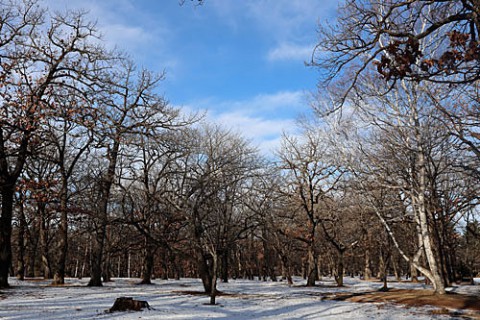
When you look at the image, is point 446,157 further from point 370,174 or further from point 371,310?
point 371,310

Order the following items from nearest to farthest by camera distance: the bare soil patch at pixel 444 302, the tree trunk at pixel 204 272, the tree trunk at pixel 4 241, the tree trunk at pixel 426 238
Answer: the bare soil patch at pixel 444 302, the tree trunk at pixel 426 238, the tree trunk at pixel 4 241, the tree trunk at pixel 204 272

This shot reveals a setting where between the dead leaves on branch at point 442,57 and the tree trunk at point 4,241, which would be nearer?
the dead leaves on branch at point 442,57

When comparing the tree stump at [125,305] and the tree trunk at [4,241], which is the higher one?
the tree trunk at [4,241]

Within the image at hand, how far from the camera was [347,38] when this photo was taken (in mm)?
6656

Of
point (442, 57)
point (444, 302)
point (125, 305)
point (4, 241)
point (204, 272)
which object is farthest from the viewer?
point (204, 272)

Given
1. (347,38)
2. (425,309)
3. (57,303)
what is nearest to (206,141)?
(57,303)

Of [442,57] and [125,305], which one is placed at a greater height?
[442,57]

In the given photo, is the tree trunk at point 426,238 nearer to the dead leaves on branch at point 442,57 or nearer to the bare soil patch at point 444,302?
the bare soil patch at point 444,302

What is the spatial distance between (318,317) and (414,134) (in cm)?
942

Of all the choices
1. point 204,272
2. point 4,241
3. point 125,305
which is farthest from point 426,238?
point 4,241

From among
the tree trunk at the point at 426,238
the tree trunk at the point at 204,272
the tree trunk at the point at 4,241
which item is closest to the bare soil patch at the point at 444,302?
the tree trunk at the point at 426,238

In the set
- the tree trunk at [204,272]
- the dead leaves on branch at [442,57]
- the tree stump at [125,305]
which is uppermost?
the dead leaves on branch at [442,57]

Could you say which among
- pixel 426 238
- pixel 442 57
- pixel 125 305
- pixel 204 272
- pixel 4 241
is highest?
pixel 442 57

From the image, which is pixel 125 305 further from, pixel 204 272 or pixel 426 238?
pixel 426 238
